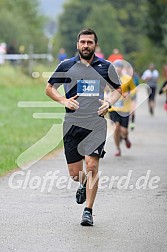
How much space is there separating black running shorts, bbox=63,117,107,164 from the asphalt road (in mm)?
770

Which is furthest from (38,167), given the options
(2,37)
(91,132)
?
(2,37)

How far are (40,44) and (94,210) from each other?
8409cm

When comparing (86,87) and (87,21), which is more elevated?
(86,87)

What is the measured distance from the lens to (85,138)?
32.1ft

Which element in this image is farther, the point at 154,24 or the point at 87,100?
the point at 154,24

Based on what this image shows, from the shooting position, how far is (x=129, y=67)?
719 inches

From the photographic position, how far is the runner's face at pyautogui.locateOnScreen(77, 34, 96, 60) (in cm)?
951

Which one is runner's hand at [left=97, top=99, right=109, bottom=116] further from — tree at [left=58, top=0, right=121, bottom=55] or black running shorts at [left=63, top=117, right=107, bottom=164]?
tree at [left=58, top=0, right=121, bottom=55]

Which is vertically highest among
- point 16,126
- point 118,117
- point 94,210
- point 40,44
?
point 94,210

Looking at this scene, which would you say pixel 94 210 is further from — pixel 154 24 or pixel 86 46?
pixel 154 24

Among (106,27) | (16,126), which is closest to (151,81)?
(16,126)

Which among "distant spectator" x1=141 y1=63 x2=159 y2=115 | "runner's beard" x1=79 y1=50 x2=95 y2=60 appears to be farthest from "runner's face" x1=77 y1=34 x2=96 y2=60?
"distant spectator" x1=141 y1=63 x2=159 y2=115

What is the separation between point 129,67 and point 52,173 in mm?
4643

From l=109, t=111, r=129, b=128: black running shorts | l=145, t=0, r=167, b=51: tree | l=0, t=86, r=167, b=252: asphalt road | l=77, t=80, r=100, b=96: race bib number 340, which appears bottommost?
→ l=145, t=0, r=167, b=51: tree
